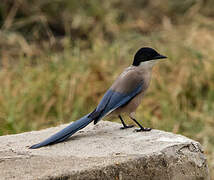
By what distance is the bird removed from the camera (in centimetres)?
354

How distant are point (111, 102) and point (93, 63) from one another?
9.95ft

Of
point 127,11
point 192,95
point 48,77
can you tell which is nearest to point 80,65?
point 48,77

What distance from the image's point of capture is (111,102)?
11.9ft

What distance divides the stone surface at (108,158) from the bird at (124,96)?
0.11 metres

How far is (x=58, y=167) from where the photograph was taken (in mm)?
3027

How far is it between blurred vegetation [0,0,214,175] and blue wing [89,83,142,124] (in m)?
1.39

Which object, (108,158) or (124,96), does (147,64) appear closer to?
(124,96)

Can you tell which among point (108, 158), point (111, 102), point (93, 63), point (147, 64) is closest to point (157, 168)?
point (108, 158)

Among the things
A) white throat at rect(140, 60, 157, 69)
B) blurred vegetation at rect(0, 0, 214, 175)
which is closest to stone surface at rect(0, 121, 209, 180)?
white throat at rect(140, 60, 157, 69)

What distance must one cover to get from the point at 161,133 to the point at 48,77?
9.09 ft

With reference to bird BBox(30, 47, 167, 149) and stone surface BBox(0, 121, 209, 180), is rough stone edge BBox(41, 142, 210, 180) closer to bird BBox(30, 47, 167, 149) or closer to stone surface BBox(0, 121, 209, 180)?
stone surface BBox(0, 121, 209, 180)

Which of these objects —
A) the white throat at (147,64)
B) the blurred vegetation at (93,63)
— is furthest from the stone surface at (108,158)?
the blurred vegetation at (93,63)

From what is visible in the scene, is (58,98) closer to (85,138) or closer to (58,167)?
(85,138)

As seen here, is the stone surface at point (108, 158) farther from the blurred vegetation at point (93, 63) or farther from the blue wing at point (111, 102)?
the blurred vegetation at point (93, 63)
